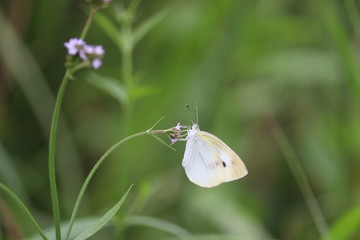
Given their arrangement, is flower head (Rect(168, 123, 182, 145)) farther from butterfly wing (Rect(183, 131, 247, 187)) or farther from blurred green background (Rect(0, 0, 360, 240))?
blurred green background (Rect(0, 0, 360, 240))

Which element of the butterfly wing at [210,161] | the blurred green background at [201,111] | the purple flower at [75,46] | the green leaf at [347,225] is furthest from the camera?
the blurred green background at [201,111]

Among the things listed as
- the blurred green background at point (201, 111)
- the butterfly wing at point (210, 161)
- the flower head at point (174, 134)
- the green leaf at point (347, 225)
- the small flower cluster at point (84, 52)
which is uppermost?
the blurred green background at point (201, 111)


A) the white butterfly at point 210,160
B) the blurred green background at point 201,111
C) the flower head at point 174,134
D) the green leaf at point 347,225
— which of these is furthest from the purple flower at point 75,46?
the blurred green background at point 201,111

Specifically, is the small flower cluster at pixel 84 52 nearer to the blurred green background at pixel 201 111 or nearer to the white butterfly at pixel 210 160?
the white butterfly at pixel 210 160

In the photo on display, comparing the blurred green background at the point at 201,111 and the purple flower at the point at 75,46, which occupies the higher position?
the blurred green background at the point at 201,111

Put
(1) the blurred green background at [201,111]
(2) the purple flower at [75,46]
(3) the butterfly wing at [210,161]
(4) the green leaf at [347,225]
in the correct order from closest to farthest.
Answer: (2) the purple flower at [75,46]
(3) the butterfly wing at [210,161]
(4) the green leaf at [347,225]
(1) the blurred green background at [201,111]

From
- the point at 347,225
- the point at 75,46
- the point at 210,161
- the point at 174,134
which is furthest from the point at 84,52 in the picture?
the point at 347,225

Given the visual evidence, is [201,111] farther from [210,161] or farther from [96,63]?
[96,63]

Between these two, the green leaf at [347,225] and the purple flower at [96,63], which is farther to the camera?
the green leaf at [347,225]
